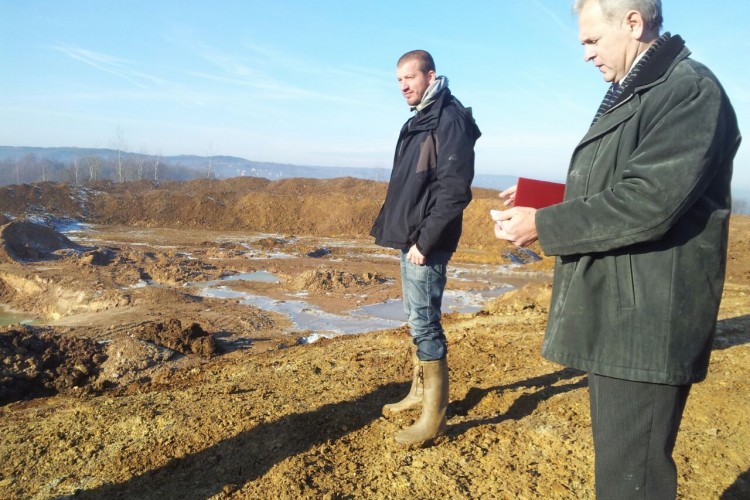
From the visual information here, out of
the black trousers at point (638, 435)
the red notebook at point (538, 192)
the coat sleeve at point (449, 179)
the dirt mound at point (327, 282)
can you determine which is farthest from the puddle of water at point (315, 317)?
the black trousers at point (638, 435)

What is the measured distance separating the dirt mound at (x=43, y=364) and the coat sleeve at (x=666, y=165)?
5.81m

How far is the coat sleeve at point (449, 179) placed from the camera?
8.95ft

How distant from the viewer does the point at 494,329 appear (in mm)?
6457

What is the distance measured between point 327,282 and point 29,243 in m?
9.86

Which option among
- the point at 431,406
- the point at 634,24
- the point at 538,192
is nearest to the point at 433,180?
the point at 538,192

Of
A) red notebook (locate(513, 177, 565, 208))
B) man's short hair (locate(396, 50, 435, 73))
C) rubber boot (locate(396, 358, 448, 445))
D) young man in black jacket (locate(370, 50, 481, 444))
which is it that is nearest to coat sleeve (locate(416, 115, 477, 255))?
young man in black jacket (locate(370, 50, 481, 444))

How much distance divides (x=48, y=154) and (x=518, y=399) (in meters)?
227

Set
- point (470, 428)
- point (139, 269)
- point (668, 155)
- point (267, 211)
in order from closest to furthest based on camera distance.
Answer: point (668, 155) < point (470, 428) < point (139, 269) < point (267, 211)

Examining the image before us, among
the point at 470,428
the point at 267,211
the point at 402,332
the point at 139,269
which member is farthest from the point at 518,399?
the point at 267,211

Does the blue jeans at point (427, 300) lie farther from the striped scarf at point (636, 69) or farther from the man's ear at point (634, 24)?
the man's ear at point (634, 24)

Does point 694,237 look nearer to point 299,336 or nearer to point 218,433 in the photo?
point 218,433

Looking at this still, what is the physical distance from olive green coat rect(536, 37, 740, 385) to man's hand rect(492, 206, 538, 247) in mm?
129

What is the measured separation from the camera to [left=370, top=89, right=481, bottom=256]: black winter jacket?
8.97 ft

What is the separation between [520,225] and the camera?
1754mm
